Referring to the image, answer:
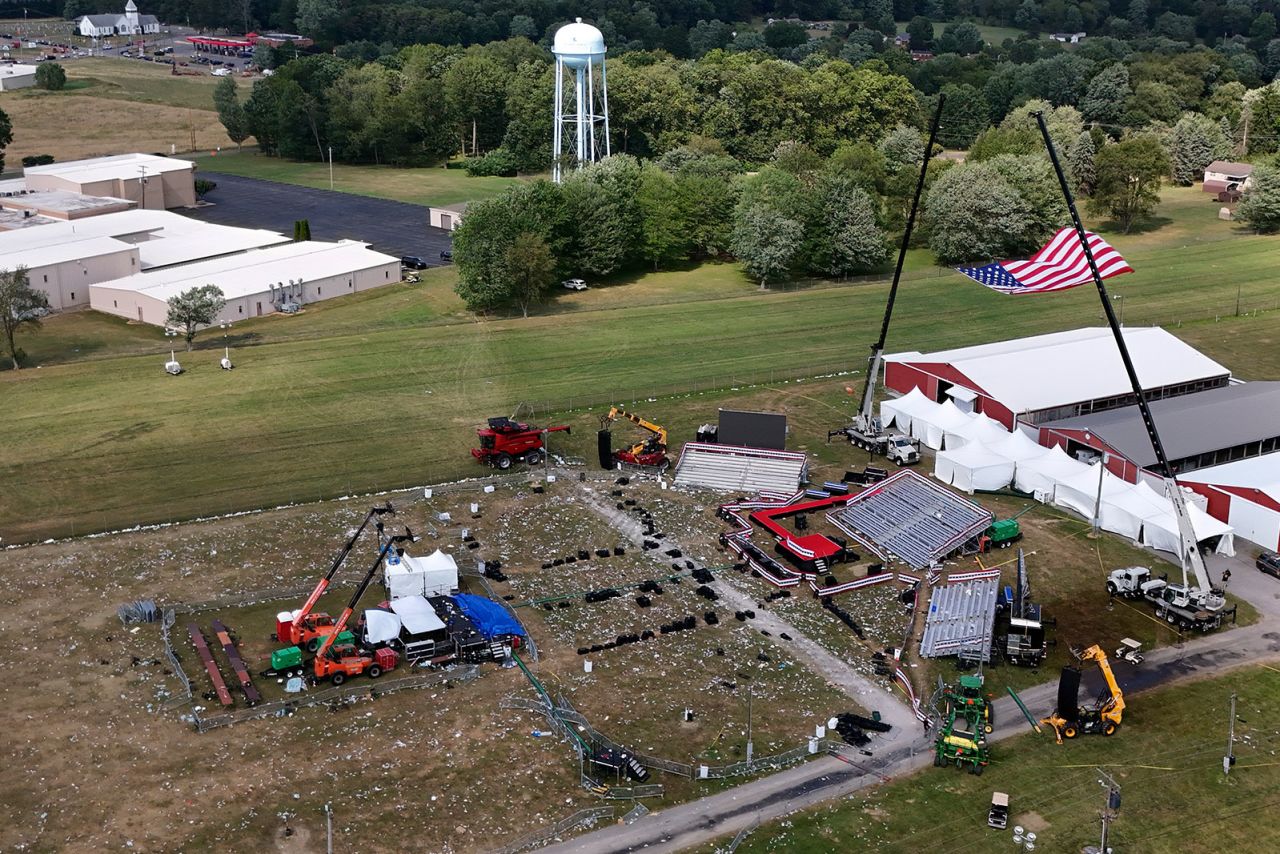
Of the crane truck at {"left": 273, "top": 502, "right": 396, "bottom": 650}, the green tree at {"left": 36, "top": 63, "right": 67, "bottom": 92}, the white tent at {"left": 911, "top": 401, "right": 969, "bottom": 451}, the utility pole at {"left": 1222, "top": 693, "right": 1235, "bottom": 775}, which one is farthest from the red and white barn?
the green tree at {"left": 36, "top": 63, "right": 67, "bottom": 92}

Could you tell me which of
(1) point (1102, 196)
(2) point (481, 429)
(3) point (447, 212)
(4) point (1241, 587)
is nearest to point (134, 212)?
(3) point (447, 212)

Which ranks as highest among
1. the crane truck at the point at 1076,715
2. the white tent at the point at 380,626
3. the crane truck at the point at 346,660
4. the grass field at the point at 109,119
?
the grass field at the point at 109,119

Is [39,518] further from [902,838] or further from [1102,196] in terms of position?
[1102,196]

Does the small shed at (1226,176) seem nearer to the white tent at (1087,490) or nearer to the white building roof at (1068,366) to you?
the white building roof at (1068,366)

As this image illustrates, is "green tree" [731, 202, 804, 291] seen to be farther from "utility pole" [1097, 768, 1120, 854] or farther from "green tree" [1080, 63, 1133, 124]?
"green tree" [1080, 63, 1133, 124]

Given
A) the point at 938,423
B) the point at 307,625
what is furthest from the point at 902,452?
the point at 307,625

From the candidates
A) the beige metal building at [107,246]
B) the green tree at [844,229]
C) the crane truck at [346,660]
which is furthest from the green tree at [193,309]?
the green tree at [844,229]
